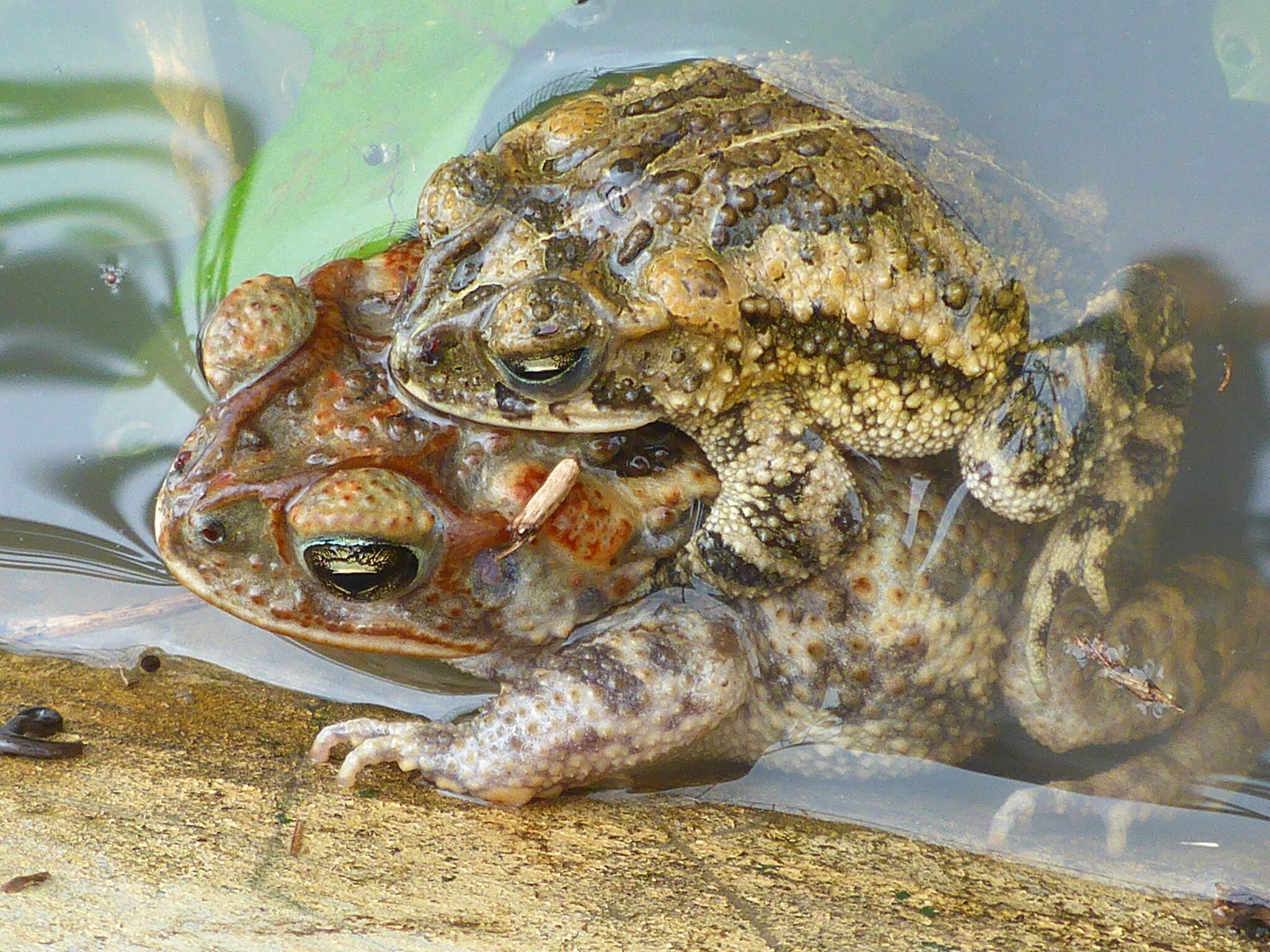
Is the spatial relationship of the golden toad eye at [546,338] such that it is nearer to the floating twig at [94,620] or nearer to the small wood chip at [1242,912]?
the floating twig at [94,620]

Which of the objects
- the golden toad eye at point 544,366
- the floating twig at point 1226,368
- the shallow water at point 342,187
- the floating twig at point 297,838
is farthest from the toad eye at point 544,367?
the floating twig at point 1226,368

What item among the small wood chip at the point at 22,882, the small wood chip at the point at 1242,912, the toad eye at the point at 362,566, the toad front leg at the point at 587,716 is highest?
the toad eye at the point at 362,566

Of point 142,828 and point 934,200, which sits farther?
point 934,200

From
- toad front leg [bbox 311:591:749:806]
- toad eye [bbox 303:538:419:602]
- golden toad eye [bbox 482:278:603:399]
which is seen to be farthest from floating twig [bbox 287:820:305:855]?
golden toad eye [bbox 482:278:603:399]

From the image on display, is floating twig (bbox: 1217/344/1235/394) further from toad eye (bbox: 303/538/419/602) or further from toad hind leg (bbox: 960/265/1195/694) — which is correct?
toad eye (bbox: 303/538/419/602)

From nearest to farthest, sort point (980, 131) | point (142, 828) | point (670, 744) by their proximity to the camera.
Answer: point (142, 828)
point (670, 744)
point (980, 131)

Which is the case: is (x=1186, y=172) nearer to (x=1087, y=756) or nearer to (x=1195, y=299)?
(x=1195, y=299)

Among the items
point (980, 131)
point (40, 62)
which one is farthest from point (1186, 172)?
point (40, 62)
